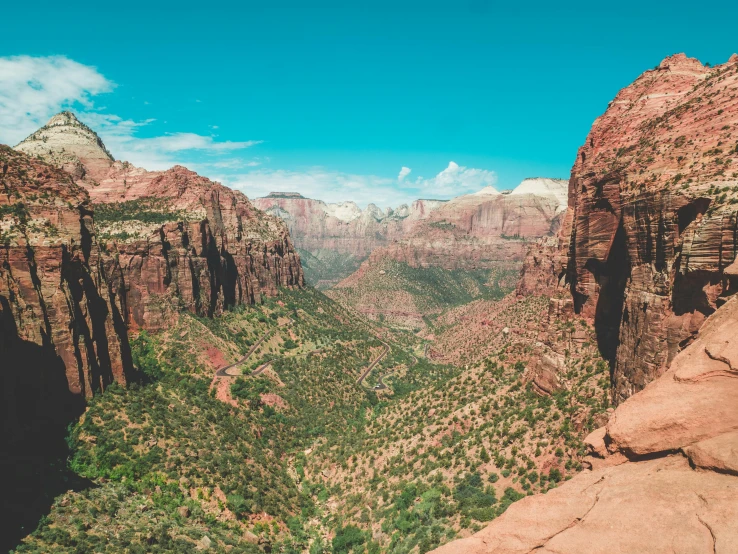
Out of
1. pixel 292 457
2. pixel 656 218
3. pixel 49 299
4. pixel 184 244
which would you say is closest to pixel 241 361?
pixel 292 457

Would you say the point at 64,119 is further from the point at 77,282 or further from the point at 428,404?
the point at 428,404

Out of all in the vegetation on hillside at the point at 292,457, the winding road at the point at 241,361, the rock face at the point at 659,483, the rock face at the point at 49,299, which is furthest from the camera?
the winding road at the point at 241,361

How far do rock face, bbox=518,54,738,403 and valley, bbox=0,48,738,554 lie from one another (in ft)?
0.59

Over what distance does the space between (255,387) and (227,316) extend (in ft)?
90.8

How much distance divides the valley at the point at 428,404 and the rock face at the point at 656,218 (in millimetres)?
181

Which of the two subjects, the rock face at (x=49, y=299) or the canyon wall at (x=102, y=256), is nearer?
the rock face at (x=49, y=299)

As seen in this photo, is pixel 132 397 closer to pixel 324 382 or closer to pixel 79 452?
pixel 79 452

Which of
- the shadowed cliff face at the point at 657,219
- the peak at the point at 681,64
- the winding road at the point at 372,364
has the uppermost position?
the peak at the point at 681,64

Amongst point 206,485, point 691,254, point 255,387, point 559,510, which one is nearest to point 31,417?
point 206,485

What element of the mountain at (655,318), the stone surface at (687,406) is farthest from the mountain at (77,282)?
the stone surface at (687,406)

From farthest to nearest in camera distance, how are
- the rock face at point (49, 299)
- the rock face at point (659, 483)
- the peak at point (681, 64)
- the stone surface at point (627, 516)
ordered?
1. the peak at point (681, 64)
2. the rock face at point (49, 299)
3. the rock face at point (659, 483)
4. the stone surface at point (627, 516)

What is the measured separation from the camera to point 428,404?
57.2 meters

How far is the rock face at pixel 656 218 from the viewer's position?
23.4m

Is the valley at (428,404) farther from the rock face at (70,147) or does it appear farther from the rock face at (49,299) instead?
the rock face at (70,147)
